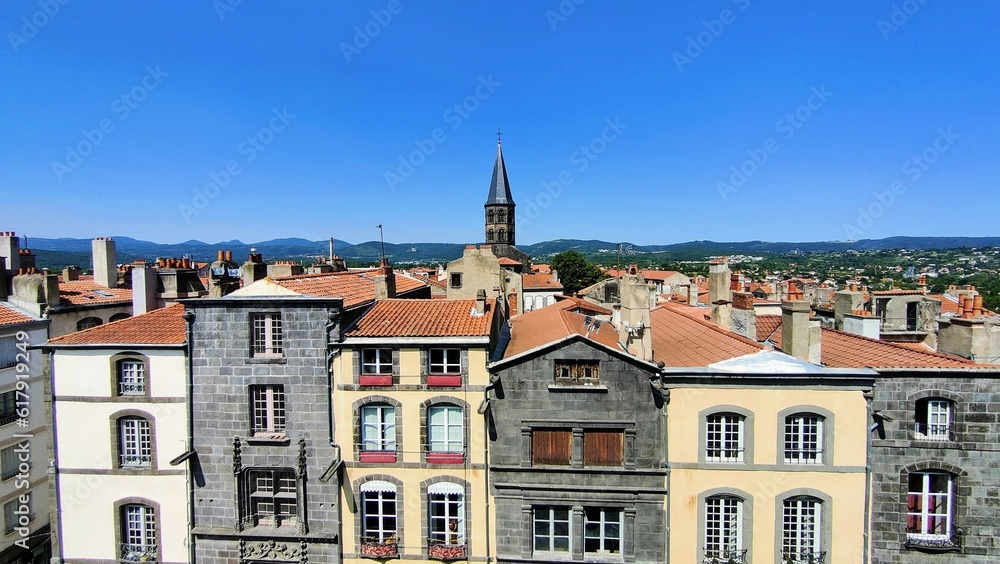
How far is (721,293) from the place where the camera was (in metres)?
25.9

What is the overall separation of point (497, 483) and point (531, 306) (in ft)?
194

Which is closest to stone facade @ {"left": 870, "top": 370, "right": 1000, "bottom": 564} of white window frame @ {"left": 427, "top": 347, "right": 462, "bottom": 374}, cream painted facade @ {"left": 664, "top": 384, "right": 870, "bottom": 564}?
cream painted facade @ {"left": 664, "top": 384, "right": 870, "bottom": 564}

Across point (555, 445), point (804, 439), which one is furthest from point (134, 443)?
point (804, 439)

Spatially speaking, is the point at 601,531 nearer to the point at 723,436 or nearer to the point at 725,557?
the point at 725,557

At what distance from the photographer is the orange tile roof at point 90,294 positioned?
90.1ft

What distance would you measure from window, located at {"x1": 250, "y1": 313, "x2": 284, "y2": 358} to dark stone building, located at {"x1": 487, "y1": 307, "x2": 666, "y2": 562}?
29.4ft

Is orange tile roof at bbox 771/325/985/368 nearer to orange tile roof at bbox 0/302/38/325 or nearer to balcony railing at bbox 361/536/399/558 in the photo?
balcony railing at bbox 361/536/399/558

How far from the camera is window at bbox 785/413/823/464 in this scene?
17.4 meters

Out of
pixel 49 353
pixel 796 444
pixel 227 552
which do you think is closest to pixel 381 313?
pixel 227 552

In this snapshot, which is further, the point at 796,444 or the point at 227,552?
the point at 227,552

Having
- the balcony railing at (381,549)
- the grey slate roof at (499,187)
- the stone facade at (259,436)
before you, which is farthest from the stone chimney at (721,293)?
the grey slate roof at (499,187)

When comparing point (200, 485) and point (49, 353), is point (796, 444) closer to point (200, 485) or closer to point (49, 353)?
point (200, 485)

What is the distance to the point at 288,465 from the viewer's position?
19.2 m

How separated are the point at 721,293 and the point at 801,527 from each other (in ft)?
39.1
